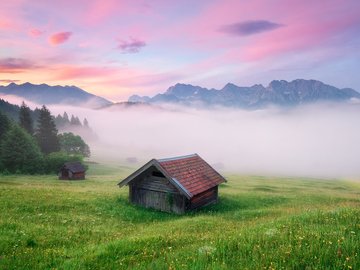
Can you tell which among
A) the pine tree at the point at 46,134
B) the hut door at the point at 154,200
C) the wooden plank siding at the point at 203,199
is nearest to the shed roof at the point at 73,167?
the pine tree at the point at 46,134

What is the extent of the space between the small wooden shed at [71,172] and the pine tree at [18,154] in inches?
322

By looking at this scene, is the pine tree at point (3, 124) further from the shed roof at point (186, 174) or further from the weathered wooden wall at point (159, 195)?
the weathered wooden wall at point (159, 195)

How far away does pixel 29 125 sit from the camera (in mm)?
99312

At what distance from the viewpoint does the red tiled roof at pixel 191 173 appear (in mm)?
26311

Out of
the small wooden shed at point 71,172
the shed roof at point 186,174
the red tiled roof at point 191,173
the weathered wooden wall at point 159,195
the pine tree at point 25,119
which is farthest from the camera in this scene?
the pine tree at point 25,119

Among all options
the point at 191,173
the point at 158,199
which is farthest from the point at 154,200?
the point at 191,173

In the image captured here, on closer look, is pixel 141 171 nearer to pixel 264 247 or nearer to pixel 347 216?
pixel 347 216

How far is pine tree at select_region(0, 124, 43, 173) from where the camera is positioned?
72.6 m

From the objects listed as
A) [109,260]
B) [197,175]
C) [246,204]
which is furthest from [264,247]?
[246,204]

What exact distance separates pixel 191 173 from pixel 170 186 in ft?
10.3

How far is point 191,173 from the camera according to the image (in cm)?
2902

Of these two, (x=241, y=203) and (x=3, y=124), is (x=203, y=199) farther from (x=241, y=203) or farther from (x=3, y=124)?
(x=3, y=124)

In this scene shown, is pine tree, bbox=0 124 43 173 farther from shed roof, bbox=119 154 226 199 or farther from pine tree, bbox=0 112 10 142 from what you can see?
shed roof, bbox=119 154 226 199

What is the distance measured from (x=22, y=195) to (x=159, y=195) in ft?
39.9
